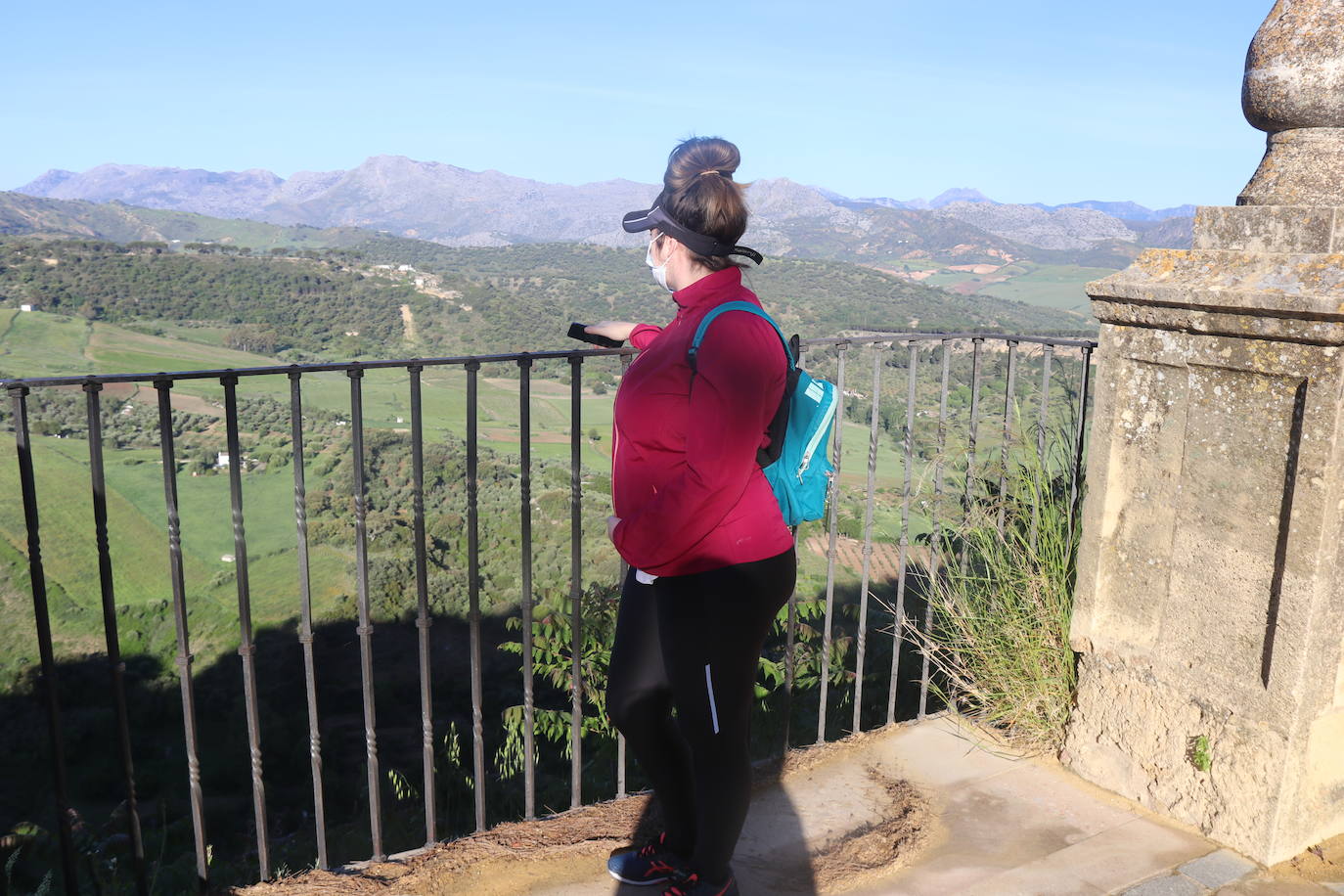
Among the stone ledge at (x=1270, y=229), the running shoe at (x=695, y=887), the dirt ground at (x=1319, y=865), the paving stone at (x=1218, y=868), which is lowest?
the paving stone at (x=1218, y=868)

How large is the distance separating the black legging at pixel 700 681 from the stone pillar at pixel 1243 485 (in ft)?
4.22

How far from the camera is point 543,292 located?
35375 millimetres

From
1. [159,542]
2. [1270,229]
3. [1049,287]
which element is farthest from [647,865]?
[1049,287]

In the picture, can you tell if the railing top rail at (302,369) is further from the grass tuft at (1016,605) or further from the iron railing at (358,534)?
the grass tuft at (1016,605)

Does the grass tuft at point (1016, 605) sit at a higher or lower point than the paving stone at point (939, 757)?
higher

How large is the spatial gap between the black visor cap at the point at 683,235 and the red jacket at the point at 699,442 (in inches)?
2.4

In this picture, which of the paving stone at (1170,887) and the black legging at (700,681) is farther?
the paving stone at (1170,887)

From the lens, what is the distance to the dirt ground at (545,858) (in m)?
2.55

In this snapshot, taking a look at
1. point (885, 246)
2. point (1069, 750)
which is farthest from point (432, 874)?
point (885, 246)

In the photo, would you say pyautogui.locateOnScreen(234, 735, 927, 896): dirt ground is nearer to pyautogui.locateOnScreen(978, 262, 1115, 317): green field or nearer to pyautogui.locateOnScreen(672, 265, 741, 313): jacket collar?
pyautogui.locateOnScreen(672, 265, 741, 313): jacket collar

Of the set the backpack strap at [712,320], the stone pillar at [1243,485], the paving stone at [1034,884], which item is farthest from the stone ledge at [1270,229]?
the paving stone at [1034,884]

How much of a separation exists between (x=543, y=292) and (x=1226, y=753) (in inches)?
1331

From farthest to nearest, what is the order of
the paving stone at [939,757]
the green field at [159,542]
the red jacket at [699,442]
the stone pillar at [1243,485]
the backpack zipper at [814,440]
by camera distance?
1. the green field at [159,542]
2. the paving stone at [939,757]
3. the stone pillar at [1243,485]
4. the backpack zipper at [814,440]
5. the red jacket at [699,442]

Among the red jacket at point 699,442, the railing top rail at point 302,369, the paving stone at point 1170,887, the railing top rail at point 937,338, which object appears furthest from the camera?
the railing top rail at point 937,338
